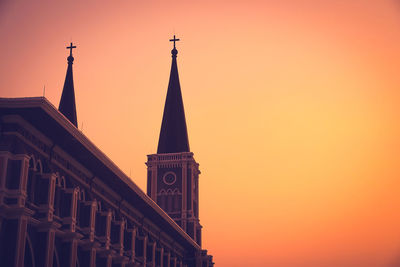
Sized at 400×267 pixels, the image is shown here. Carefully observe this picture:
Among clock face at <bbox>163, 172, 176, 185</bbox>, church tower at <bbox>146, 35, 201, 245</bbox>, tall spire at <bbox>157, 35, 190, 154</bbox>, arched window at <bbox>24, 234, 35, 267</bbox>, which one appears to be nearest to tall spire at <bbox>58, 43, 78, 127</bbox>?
church tower at <bbox>146, 35, 201, 245</bbox>

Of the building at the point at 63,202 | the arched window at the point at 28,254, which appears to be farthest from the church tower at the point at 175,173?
the arched window at the point at 28,254

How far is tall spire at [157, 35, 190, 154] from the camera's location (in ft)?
319

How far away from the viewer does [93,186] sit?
48344mm

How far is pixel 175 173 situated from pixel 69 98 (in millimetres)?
18296

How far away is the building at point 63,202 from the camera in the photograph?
35656mm

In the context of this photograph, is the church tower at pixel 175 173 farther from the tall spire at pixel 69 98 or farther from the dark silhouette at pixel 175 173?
the tall spire at pixel 69 98

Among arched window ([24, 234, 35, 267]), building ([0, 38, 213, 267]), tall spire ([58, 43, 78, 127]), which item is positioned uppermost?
tall spire ([58, 43, 78, 127])

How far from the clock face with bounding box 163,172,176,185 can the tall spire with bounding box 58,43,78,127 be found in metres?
15.3

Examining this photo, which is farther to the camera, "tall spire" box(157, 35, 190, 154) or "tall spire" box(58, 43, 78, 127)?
"tall spire" box(157, 35, 190, 154)

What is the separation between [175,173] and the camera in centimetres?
9462

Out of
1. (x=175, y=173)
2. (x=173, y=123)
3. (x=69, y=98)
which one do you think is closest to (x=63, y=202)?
(x=69, y=98)

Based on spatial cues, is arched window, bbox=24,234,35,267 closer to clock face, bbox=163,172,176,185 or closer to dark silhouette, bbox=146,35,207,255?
dark silhouette, bbox=146,35,207,255

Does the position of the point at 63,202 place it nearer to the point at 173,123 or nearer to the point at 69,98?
the point at 69,98

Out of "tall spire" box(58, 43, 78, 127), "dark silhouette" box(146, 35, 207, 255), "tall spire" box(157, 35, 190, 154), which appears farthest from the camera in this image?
"tall spire" box(157, 35, 190, 154)
